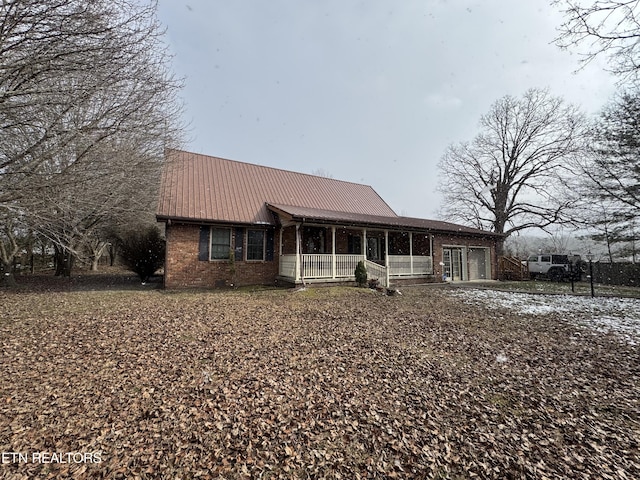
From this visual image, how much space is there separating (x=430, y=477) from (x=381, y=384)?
151 centimetres

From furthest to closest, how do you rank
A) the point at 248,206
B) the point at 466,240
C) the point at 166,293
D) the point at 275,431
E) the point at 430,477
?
the point at 466,240 → the point at 248,206 → the point at 166,293 → the point at 275,431 → the point at 430,477

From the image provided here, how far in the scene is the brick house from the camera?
11656mm

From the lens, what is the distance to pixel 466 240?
17.5 metres

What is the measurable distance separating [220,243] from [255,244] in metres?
1.55

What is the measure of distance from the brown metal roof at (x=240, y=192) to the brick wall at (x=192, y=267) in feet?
2.53

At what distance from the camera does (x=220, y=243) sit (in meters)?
12.3

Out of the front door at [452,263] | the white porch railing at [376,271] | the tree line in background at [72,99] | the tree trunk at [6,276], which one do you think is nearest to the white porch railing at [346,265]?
the white porch railing at [376,271]

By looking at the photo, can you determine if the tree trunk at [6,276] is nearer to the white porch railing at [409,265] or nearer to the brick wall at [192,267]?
the brick wall at [192,267]

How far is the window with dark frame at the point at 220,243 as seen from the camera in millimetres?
12117

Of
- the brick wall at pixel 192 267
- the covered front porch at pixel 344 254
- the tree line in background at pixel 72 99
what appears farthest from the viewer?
the covered front porch at pixel 344 254

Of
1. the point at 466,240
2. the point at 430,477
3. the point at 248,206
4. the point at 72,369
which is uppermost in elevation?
the point at 248,206

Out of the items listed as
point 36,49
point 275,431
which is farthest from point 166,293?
point 275,431

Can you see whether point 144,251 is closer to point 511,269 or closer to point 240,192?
point 240,192

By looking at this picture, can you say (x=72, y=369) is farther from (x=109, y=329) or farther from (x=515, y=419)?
(x=515, y=419)
